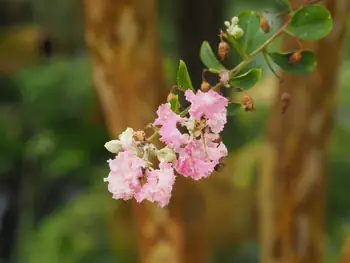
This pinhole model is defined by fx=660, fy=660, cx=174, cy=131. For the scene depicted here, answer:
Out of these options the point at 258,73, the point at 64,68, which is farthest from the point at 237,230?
the point at 258,73

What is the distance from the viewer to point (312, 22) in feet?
1.58

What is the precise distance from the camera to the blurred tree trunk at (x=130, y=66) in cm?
95

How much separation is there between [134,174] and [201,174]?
41 mm

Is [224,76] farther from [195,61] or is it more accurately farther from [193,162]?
[195,61]

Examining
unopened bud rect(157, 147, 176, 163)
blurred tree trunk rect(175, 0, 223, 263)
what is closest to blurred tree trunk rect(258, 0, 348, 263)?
blurred tree trunk rect(175, 0, 223, 263)

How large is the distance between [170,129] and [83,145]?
54.9 inches

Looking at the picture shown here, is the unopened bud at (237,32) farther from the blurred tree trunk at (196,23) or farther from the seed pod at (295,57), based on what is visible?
the blurred tree trunk at (196,23)

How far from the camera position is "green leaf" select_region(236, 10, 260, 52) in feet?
1.54

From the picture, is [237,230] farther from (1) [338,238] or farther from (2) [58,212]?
(2) [58,212]

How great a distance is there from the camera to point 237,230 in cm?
144

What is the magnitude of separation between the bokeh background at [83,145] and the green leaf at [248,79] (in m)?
0.56

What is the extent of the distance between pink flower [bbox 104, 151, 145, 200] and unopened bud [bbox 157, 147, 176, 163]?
0.01 meters

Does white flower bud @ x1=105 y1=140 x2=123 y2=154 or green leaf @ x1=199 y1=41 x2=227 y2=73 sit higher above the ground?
green leaf @ x1=199 y1=41 x2=227 y2=73

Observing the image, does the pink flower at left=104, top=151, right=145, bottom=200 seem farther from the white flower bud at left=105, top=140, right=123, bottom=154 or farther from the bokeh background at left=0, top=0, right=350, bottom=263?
the bokeh background at left=0, top=0, right=350, bottom=263
